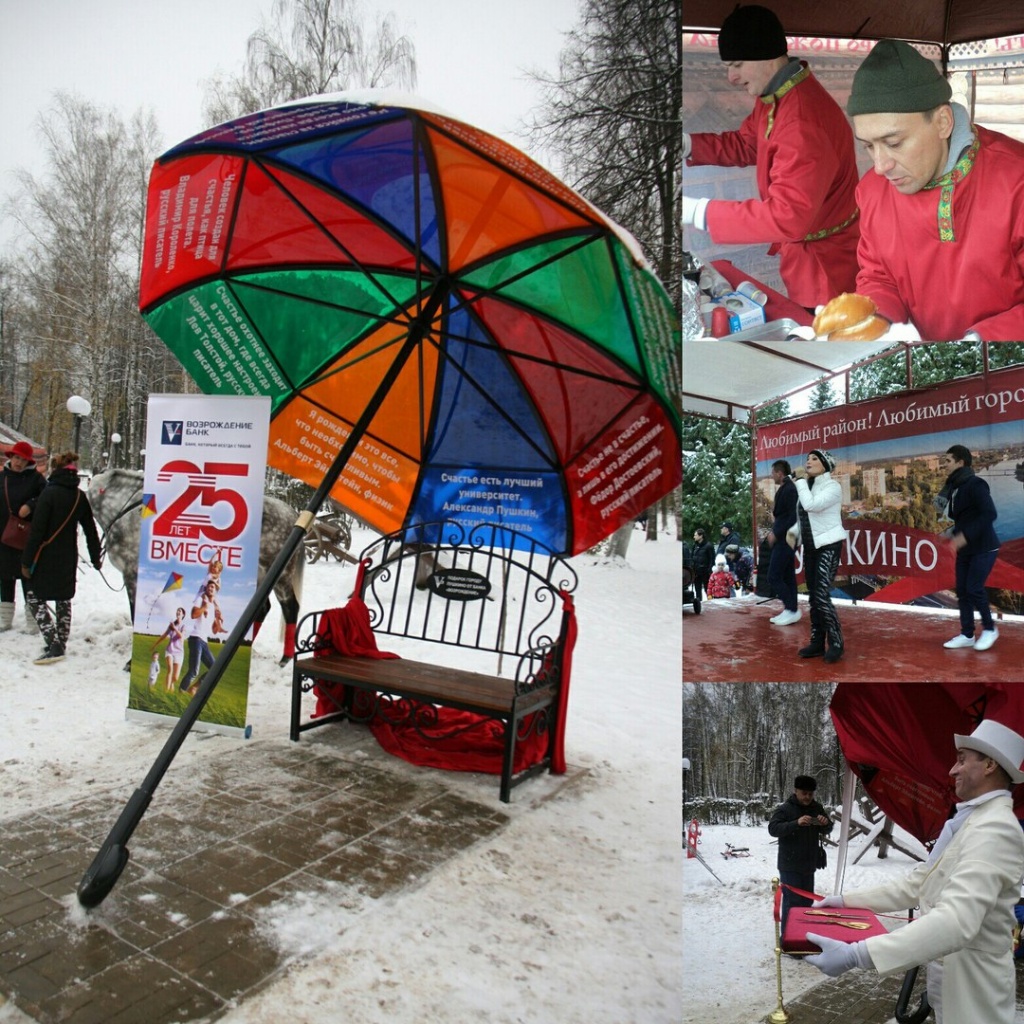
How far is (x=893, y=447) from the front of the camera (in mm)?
2090

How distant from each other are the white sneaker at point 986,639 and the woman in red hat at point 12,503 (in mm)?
3041

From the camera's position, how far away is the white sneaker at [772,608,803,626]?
7.00 feet

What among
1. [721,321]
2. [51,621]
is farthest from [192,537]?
[721,321]

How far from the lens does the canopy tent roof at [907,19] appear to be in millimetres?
2121

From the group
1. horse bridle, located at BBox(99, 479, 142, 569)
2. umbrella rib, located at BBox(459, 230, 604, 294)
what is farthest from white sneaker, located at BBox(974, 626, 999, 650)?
horse bridle, located at BBox(99, 479, 142, 569)

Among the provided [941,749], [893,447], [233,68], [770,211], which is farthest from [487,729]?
[233,68]

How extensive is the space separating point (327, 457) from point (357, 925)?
1945 millimetres

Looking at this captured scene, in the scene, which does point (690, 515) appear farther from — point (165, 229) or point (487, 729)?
point (165, 229)

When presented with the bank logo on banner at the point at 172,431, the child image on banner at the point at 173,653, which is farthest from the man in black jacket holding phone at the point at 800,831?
the bank logo on banner at the point at 172,431

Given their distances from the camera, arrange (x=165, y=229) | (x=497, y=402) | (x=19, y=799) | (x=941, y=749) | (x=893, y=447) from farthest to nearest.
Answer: (x=497, y=402), (x=165, y=229), (x=19, y=799), (x=941, y=749), (x=893, y=447)

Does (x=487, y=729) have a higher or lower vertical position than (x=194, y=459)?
lower

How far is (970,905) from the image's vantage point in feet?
6.01

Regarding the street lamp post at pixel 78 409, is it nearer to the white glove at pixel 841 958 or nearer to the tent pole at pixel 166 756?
the tent pole at pixel 166 756

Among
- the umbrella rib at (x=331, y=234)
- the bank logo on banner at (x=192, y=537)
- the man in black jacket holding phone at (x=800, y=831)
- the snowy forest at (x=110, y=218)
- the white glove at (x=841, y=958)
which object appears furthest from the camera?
the bank logo on banner at (x=192, y=537)
